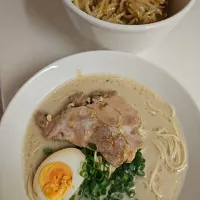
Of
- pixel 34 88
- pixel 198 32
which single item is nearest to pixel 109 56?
pixel 34 88

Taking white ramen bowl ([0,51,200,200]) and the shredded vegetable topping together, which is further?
the shredded vegetable topping

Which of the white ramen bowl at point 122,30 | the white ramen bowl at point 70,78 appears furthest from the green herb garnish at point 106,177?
the white ramen bowl at point 122,30

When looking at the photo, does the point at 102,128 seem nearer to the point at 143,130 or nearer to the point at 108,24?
the point at 143,130

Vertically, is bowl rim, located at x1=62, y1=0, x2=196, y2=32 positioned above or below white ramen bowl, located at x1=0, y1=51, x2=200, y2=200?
above

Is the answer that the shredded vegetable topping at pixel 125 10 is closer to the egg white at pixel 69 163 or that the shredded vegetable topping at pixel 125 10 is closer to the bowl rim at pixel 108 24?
the bowl rim at pixel 108 24

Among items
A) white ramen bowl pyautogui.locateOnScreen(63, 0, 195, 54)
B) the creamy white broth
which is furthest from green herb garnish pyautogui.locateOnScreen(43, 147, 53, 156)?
white ramen bowl pyautogui.locateOnScreen(63, 0, 195, 54)

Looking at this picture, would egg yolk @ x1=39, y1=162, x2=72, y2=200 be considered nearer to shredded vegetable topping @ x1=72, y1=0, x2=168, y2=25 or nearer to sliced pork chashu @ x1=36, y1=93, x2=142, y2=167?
sliced pork chashu @ x1=36, y1=93, x2=142, y2=167

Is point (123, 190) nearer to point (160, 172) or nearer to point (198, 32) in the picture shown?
point (160, 172)
